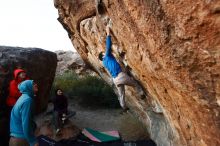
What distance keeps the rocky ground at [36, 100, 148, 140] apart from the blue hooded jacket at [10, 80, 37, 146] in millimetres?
3977

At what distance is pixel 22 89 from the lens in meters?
5.18

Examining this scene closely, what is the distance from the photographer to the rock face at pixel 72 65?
61.1 feet

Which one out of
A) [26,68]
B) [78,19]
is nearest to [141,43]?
[78,19]

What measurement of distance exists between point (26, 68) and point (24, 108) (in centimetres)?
474

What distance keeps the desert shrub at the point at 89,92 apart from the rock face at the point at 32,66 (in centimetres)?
309

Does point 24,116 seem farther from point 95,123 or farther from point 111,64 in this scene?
point 95,123

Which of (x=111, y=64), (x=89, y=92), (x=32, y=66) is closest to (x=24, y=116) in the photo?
(x=111, y=64)

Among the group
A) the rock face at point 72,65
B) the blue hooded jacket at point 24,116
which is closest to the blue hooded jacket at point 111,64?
the blue hooded jacket at point 24,116

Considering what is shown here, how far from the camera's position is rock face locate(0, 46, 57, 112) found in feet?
29.4

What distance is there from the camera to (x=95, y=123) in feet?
38.6

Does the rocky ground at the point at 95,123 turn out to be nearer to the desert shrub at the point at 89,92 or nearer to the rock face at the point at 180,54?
the desert shrub at the point at 89,92

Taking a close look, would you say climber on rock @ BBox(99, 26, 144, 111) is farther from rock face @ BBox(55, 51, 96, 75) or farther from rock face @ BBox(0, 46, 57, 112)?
rock face @ BBox(55, 51, 96, 75)

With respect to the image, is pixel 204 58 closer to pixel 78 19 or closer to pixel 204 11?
pixel 204 11

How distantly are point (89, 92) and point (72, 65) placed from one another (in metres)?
5.16
